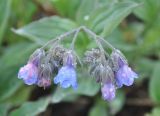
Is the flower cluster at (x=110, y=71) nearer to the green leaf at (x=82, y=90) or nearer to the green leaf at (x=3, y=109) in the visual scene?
the green leaf at (x=82, y=90)

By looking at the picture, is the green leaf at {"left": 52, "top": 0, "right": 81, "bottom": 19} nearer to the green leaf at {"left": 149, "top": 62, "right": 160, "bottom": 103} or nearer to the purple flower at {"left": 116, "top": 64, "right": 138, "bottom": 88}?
the green leaf at {"left": 149, "top": 62, "right": 160, "bottom": 103}

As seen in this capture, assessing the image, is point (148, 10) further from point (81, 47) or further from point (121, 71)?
point (121, 71)

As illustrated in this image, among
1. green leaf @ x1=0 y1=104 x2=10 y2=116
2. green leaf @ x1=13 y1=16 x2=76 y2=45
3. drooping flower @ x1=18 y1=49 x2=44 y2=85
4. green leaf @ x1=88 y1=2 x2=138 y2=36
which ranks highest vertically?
green leaf @ x1=13 y1=16 x2=76 y2=45

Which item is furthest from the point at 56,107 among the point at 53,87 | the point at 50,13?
the point at 50,13

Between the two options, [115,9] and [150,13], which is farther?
[150,13]

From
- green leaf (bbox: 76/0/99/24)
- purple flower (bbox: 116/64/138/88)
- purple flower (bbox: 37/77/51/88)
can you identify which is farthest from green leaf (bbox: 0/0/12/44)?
purple flower (bbox: 116/64/138/88)

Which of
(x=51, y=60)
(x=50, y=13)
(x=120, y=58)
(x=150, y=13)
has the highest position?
(x=50, y=13)

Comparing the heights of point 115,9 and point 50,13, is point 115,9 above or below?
below

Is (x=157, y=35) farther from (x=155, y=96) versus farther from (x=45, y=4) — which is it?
(x=45, y=4)
